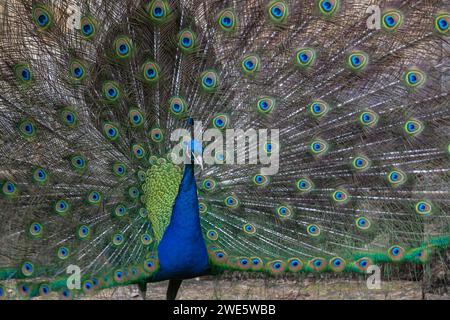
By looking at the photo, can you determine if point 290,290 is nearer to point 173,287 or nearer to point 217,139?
point 173,287

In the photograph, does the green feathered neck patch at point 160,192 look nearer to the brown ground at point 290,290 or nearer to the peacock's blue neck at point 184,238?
the peacock's blue neck at point 184,238

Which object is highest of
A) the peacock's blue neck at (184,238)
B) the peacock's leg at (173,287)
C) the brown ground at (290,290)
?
the peacock's blue neck at (184,238)

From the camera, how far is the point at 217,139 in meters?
3.19

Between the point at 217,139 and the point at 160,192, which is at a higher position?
the point at 217,139

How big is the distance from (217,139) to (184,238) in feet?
1.90

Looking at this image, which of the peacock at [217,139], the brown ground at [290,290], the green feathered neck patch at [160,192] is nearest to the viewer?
the peacock at [217,139]

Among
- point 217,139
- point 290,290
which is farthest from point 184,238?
point 290,290

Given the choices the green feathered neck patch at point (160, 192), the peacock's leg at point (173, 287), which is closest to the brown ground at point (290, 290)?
the peacock's leg at point (173, 287)

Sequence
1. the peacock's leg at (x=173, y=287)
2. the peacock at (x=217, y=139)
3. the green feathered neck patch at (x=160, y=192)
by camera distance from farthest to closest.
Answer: the peacock's leg at (x=173, y=287)
the green feathered neck patch at (x=160, y=192)
the peacock at (x=217, y=139)

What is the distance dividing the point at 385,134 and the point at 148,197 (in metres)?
1.35

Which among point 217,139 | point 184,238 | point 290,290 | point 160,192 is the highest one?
point 217,139

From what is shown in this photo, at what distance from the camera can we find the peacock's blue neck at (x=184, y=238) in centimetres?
298

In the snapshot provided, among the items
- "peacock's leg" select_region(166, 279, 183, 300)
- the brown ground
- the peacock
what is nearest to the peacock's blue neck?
the peacock

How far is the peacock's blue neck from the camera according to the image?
2977 millimetres
